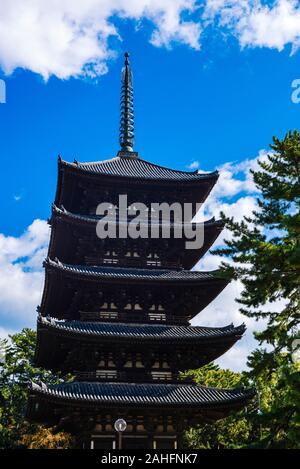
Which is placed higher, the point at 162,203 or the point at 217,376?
the point at 162,203

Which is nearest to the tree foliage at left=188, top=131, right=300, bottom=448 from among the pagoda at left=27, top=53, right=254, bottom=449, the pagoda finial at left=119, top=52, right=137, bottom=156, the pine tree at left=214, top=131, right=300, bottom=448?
the pine tree at left=214, top=131, right=300, bottom=448

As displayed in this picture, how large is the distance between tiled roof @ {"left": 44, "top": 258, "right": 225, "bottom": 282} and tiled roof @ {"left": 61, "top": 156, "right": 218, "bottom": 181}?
5302 mm

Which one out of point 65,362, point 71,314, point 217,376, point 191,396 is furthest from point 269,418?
point 217,376

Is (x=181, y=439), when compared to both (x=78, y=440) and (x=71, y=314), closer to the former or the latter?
(x=78, y=440)

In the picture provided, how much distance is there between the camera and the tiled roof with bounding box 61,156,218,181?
27797 mm

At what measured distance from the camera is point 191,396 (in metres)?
22.3

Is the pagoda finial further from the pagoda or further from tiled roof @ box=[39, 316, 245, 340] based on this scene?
tiled roof @ box=[39, 316, 245, 340]

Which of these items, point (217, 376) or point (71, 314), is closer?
point (71, 314)

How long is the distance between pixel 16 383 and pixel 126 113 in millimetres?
31456

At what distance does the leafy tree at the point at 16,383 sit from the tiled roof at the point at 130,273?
2242 centimetres

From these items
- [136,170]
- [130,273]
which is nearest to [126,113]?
[136,170]

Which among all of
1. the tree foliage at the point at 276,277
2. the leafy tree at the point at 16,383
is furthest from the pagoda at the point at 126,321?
the leafy tree at the point at 16,383

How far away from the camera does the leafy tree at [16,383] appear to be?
147 feet
